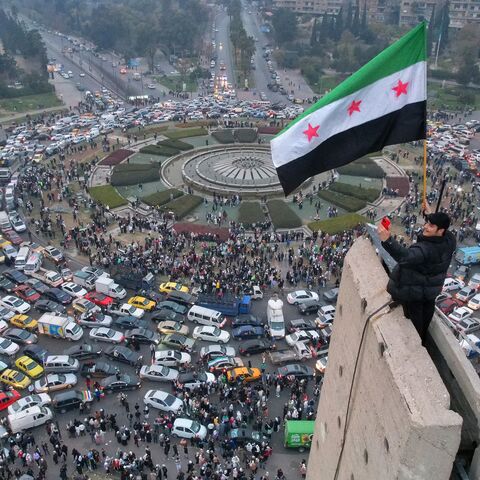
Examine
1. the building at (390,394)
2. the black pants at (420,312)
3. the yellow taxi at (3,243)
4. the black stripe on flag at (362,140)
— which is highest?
the black stripe on flag at (362,140)

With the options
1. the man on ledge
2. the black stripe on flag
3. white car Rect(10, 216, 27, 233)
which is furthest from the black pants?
white car Rect(10, 216, 27, 233)

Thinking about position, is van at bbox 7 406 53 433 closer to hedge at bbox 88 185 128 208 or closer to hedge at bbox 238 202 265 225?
hedge at bbox 238 202 265 225

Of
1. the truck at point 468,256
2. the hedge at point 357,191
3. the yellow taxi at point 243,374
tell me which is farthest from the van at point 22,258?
the truck at point 468,256

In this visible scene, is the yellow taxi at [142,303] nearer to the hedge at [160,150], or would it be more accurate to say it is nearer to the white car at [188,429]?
the white car at [188,429]

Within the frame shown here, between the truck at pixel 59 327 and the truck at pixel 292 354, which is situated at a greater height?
the truck at pixel 59 327

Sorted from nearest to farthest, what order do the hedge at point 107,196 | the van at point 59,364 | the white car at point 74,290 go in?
1. the van at point 59,364
2. the white car at point 74,290
3. the hedge at point 107,196

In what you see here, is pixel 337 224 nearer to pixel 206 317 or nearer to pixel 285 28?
pixel 206 317

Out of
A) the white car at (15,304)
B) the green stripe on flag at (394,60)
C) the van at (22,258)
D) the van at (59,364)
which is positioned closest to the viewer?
the green stripe on flag at (394,60)

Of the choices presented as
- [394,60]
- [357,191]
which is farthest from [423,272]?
[357,191]

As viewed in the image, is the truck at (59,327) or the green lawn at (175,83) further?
the green lawn at (175,83)
